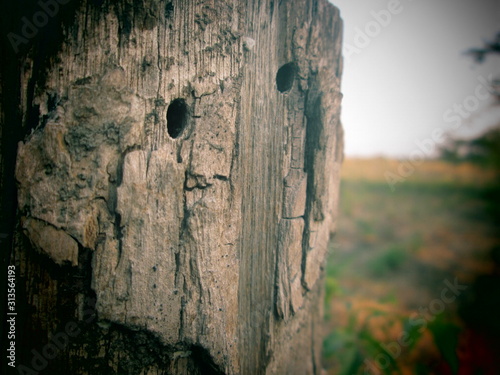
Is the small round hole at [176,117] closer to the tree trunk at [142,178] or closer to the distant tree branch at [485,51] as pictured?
the tree trunk at [142,178]

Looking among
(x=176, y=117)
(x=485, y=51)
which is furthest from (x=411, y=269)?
(x=176, y=117)

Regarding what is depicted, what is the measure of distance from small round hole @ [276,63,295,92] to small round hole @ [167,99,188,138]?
0.55 meters

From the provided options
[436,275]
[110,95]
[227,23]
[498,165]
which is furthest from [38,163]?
[498,165]

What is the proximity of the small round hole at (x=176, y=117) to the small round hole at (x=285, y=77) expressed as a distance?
0.55 meters

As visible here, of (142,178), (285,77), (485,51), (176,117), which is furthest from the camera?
(485,51)

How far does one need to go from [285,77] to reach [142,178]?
86cm

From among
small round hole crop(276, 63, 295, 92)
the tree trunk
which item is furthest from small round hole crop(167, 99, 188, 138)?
small round hole crop(276, 63, 295, 92)

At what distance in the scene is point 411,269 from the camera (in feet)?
13.1

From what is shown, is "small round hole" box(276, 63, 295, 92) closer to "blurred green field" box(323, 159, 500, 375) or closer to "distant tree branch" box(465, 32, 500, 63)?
"blurred green field" box(323, 159, 500, 375)

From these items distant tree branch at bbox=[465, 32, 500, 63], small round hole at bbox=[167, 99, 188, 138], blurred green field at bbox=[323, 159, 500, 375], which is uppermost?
distant tree branch at bbox=[465, 32, 500, 63]

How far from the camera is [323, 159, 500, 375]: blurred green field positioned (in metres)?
2.64

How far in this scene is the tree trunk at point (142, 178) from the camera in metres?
0.94

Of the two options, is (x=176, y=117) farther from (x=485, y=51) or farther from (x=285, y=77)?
(x=485, y=51)

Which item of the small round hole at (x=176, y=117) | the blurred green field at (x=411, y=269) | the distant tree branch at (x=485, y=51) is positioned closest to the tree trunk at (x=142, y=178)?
the small round hole at (x=176, y=117)
